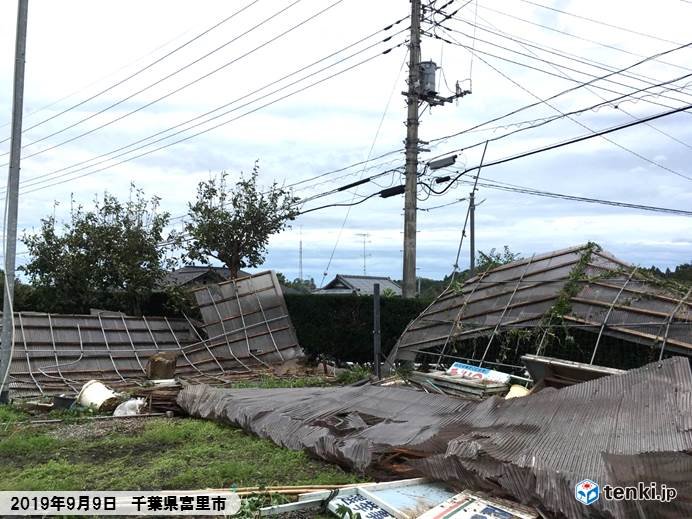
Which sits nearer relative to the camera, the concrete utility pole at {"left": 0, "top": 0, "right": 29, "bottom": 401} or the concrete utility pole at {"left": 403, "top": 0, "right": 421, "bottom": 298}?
the concrete utility pole at {"left": 0, "top": 0, "right": 29, "bottom": 401}

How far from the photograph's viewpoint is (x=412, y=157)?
13945mm

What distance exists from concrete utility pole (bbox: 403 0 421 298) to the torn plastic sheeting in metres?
7.04

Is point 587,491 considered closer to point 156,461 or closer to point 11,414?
point 156,461

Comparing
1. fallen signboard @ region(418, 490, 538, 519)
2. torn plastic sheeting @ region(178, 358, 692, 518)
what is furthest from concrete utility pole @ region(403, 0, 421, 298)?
fallen signboard @ region(418, 490, 538, 519)

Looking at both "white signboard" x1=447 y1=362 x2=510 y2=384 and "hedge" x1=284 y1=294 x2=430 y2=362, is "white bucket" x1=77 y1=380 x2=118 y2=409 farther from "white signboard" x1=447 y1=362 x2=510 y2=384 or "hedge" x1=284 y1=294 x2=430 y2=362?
"hedge" x1=284 y1=294 x2=430 y2=362

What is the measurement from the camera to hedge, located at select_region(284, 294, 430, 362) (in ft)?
43.2

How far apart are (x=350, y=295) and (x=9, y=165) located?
28.1ft

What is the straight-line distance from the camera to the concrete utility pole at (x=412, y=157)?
1374 cm

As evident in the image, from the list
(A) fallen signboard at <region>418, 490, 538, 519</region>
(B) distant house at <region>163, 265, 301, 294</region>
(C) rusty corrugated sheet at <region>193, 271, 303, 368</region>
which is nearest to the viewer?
(A) fallen signboard at <region>418, 490, 538, 519</region>

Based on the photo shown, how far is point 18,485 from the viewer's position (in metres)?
4.79

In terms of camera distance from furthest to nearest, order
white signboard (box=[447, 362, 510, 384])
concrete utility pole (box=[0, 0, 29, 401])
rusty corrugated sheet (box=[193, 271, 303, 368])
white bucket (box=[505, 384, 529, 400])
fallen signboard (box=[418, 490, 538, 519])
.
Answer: rusty corrugated sheet (box=[193, 271, 303, 368])
concrete utility pole (box=[0, 0, 29, 401])
white signboard (box=[447, 362, 510, 384])
white bucket (box=[505, 384, 529, 400])
fallen signboard (box=[418, 490, 538, 519])

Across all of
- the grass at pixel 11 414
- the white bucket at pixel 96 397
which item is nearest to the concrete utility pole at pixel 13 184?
the grass at pixel 11 414

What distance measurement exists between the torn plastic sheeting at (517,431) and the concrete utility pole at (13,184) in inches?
163

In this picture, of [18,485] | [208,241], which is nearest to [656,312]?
[18,485]
